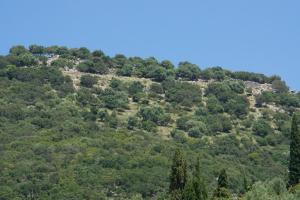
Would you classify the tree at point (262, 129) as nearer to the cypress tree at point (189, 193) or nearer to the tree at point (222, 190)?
the tree at point (222, 190)

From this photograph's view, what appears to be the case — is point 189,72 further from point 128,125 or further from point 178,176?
point 178,176

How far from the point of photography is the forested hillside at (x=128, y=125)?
296ft

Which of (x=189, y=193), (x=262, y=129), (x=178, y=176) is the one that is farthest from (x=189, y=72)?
(x=189, y=193)

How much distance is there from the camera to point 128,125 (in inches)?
4562

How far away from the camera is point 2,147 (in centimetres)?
10069

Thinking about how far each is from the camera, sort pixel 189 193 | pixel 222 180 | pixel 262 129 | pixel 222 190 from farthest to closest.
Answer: pixel 262 129 → pixel 222 180 → pixel 222 190 → pixel 189 193

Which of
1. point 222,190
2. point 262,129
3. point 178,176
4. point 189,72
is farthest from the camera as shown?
point 189,72

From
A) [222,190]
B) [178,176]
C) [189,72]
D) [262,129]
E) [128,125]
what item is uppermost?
[189,72]

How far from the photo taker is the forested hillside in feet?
296

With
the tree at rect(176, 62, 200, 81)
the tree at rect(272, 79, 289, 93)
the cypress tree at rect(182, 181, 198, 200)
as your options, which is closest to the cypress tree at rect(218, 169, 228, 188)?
the cypress tree at rect(182, 181, 198, 200)

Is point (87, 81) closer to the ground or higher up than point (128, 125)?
higher up

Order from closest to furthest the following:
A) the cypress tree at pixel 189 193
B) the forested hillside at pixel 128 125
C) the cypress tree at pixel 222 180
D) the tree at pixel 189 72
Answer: the cypress tree at pixel 189 193, the cypress tree at pixel 222 180, the forested hillside at pixel 128 125, the tree at pixel 189 72

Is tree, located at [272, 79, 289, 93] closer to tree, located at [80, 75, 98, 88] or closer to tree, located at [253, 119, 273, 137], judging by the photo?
tree, located at [253, 119, 273, 137]

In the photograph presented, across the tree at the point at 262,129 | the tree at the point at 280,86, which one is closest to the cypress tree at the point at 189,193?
the tree at the point at 262,129
